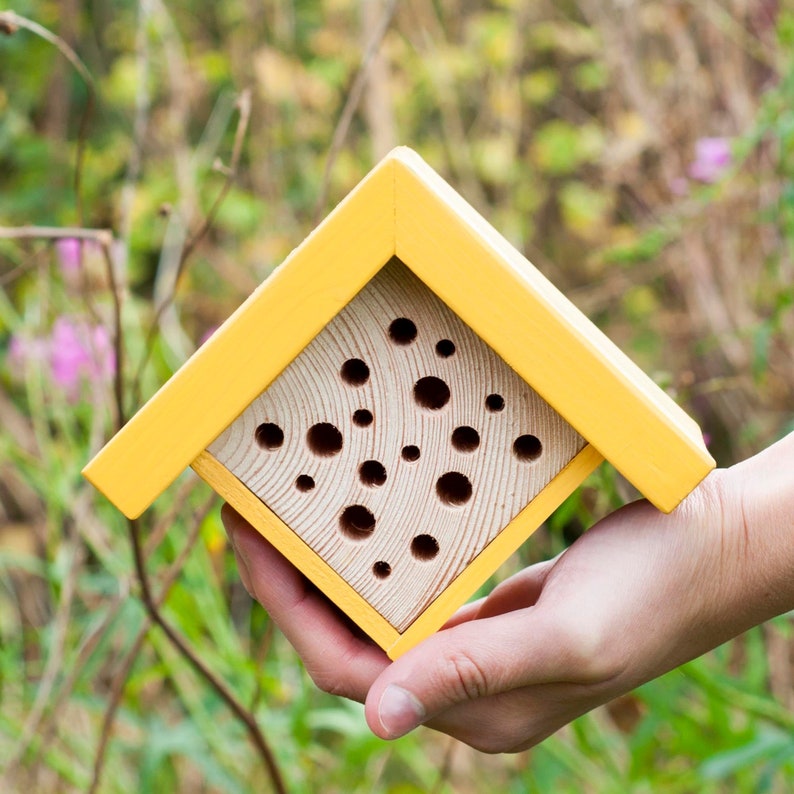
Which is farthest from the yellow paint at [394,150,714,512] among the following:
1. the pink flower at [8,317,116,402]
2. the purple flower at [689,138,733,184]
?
the purple flower at [689,138,733,184]

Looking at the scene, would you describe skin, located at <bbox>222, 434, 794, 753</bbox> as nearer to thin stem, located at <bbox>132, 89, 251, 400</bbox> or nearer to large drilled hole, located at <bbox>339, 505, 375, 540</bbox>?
large drilled hole, located at <bbox>339, 505, 375, 540</bbox>

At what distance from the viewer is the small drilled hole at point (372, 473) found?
2.39 ft

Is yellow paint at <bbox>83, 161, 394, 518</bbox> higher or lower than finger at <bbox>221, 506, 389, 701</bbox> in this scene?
higher

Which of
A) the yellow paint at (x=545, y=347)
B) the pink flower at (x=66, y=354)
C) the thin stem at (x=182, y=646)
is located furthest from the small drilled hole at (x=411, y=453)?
the pink flower at (x=66, y=354)

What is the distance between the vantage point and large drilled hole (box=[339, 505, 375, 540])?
0.73 metres

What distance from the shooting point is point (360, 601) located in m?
0.73

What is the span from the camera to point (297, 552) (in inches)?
28.5

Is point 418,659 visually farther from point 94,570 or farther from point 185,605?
point 94,570

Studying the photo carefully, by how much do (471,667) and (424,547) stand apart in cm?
11

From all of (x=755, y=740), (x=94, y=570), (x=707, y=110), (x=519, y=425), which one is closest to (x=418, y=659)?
(x=519, y=425)

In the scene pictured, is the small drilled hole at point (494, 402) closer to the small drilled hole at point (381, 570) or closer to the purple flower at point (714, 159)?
the small drilled hole at point (381, 570)

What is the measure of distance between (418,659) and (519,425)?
0.17m

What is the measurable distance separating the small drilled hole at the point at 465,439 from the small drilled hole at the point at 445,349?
0.05m

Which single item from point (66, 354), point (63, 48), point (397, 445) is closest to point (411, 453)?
point (397, 445)
